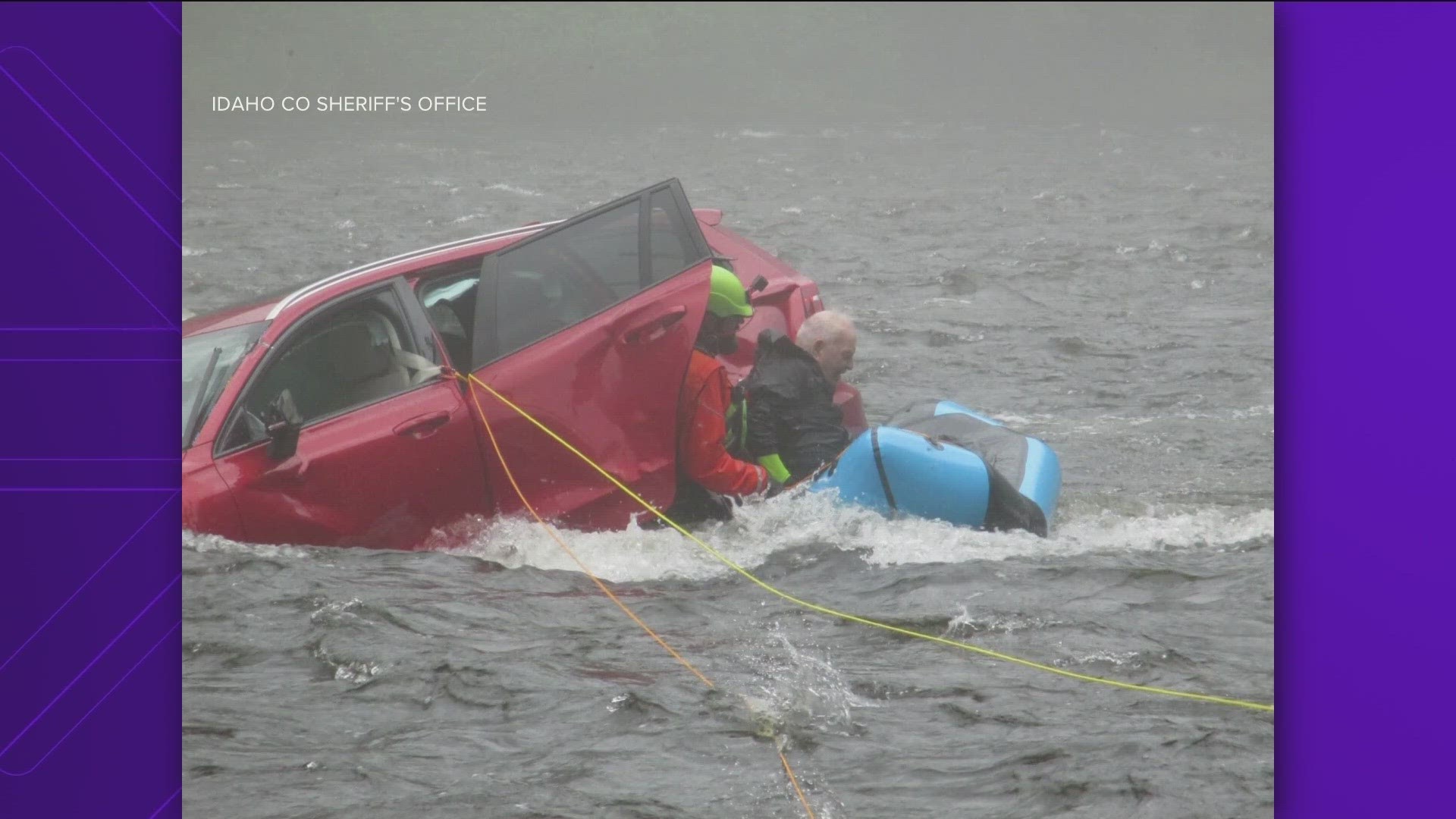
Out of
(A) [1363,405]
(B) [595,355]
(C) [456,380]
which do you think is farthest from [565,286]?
(A) [1363,405]

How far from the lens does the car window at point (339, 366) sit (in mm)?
3270

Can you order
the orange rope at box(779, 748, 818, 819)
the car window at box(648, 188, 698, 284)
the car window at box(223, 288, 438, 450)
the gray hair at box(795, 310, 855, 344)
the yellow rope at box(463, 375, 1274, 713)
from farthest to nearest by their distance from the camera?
the gray hair at box(795, 310, 855, 344) → the car window at box(648, 188, 698, 284) → the car window at box(223, 288, 438, 450) → the yellow rope at box(463, 375, 1274, 713) → the orange rope at box(779, 748, 818, 819)

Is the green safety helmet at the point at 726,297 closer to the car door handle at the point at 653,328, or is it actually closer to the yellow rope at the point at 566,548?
the car door handle at the point at 653,328

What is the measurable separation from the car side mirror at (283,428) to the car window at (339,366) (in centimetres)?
3

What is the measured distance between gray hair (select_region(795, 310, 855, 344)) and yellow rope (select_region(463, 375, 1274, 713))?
48 cm

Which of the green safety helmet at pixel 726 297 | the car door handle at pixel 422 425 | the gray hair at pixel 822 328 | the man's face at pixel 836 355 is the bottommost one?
the car door handle at pixel 422 425

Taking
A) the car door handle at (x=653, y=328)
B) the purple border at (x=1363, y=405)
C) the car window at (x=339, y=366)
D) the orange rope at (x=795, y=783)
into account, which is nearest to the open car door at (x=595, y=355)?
the car door handle at (x=653, y=328)

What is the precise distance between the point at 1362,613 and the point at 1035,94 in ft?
4.14

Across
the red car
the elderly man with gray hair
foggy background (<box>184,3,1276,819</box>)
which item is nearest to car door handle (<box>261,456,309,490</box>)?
the red car

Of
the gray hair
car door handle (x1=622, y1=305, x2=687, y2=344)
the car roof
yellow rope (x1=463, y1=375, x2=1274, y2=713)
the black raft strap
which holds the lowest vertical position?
yellow rope (x1=463, y1=375, x2=1274, y2=713)

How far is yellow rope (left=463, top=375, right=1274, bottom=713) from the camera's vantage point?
3.17 m
